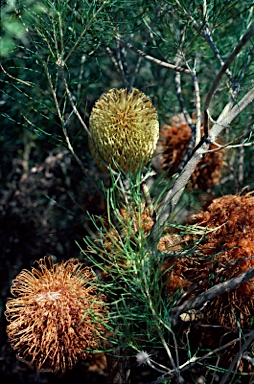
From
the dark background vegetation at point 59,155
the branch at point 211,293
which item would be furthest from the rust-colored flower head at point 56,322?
the dark background vegetation at point 59,155

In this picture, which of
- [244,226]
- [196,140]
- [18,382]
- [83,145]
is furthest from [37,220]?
[244,226]

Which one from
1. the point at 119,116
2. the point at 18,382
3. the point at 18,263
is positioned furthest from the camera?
the point at 18,263

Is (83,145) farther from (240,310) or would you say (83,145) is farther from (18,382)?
(240,310)

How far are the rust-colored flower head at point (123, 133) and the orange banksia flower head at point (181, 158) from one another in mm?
323

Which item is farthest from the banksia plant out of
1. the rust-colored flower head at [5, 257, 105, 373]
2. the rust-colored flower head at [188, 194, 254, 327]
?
the rust-colored flower head at [5, 257, 105, 373]

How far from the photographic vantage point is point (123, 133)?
749 mm

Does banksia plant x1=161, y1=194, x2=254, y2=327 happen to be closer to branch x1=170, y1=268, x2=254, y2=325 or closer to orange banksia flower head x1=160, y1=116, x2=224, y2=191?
branch x1=170, y1=268, x2=254, y2=325

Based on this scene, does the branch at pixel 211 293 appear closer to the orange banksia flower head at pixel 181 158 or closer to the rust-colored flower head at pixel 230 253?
the rust-colored flower head at pixel 230 253

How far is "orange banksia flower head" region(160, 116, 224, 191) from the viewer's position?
111cm

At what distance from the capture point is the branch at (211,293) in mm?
703

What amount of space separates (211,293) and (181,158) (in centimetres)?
43

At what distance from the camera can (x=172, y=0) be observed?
0.93 m

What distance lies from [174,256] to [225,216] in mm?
103

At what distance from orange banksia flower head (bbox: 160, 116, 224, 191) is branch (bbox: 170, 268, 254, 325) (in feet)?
1.23
